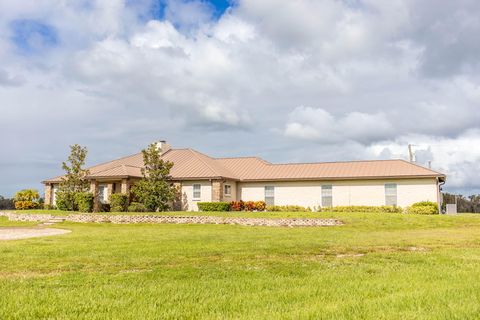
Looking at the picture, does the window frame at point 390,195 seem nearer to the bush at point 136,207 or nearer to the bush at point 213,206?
the bush at point 213,206

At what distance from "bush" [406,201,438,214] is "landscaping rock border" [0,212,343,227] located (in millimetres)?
8463

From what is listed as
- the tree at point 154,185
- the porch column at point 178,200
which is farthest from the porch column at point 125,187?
the porch column at point 178,200

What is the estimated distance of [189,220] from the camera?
90.5ft

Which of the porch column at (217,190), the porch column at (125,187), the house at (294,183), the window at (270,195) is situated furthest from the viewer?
the window at (270,195)

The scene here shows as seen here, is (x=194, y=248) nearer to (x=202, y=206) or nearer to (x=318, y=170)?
(x=202, y=206)

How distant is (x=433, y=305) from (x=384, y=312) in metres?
0.79

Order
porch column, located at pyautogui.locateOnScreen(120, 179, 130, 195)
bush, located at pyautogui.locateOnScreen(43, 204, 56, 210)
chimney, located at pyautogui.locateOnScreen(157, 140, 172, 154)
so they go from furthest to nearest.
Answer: chimney, located at pyautogui.locateOnScreen(157, 140, 172, 154), bush, located at pyautogui.locateOnScreen(43, 204, 56, 210), porch column, located at pyautogui.locateOnScreen(120, 179, 130, 195)

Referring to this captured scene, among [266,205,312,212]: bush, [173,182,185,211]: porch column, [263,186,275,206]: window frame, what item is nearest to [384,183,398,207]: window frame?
[266,205,312,212]: bush

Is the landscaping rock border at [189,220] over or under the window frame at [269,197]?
under

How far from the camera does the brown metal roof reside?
33.5 meters

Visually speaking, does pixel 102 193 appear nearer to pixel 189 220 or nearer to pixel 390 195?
pixel 189 220

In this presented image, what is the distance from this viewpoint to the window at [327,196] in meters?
34.4

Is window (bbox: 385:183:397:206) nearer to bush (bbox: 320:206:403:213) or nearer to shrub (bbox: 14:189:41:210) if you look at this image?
bush (bbox: 320:206:403:213)

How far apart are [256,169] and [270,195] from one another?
3634mm
